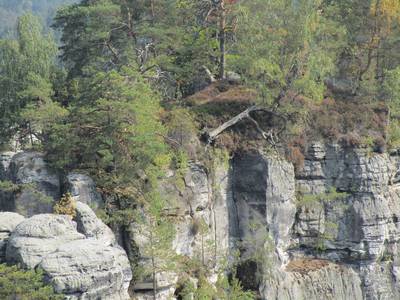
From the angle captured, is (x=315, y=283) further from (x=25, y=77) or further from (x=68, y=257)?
(x=25, y=77)

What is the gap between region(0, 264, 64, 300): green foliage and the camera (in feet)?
39.0

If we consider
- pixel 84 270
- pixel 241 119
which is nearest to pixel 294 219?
pixel 241 119

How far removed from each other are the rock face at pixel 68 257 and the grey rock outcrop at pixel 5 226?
0.34m

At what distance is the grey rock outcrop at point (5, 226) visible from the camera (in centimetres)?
1377

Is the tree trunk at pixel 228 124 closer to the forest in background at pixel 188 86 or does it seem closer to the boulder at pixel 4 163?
the forest in background at pixel 188 86

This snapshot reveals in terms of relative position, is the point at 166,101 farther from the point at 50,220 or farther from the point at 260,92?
the point at 50,220

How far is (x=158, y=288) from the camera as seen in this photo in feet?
56.1

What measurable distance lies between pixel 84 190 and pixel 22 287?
17.7 feet

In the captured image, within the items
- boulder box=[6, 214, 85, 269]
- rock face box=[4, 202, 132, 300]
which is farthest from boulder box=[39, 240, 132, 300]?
boulder box=[6, 214, 85, 269]

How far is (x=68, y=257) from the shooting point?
13.0 m

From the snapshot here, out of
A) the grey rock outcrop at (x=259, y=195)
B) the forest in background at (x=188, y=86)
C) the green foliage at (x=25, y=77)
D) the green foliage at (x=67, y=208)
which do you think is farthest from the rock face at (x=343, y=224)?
the green foliage at (x=25, y=77)

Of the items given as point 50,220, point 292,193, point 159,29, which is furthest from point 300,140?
point 50,220

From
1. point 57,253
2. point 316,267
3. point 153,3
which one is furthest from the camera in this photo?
point 153,3

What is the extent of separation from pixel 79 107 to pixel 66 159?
5.71 feet
